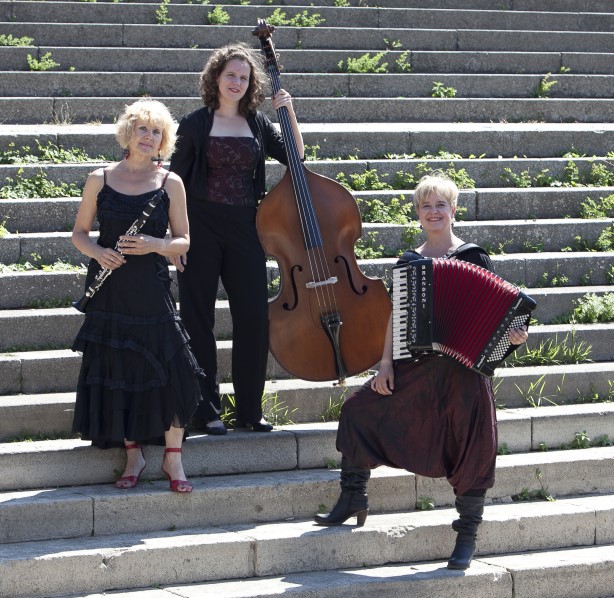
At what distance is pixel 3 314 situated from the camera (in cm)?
649

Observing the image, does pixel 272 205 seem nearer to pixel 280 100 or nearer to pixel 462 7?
pixel 280 100

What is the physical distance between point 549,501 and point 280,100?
2413 mm

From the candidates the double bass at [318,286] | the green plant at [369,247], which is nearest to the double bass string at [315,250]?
the double bass at [318,286]

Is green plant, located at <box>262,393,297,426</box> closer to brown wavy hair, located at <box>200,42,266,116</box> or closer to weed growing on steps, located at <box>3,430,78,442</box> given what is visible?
weed growing on steps, located at <box>3,430,78,442</box>

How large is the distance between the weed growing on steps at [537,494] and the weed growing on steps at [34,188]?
10.7 feet

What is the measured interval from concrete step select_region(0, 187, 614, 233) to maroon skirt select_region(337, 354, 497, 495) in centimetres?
258

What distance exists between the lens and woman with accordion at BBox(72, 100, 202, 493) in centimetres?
538

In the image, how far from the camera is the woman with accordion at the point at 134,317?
5.38 meters

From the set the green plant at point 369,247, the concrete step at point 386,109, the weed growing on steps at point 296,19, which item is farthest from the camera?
the weed growing on steps at point 296,19

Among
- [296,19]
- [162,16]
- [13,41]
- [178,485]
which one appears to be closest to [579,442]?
[178,485]

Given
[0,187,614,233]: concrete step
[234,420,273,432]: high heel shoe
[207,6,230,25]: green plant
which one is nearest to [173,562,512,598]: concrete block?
[234,420,273,432]: high heel shoe

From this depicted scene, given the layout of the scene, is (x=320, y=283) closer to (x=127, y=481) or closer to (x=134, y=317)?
(x=134, y=317)

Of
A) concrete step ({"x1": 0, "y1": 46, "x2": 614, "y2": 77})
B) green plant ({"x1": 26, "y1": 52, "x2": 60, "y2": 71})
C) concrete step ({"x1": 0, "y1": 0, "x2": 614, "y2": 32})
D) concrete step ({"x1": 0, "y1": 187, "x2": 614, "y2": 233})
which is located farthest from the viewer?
concrete step ({"x1": 0, "y1": 0, "x2": 614, "y2": 32})

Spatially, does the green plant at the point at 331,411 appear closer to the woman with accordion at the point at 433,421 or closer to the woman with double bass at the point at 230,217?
the woman with double bass at the point at 230,217
